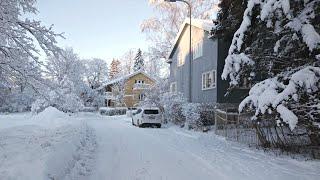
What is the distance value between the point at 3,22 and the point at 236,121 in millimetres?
11897

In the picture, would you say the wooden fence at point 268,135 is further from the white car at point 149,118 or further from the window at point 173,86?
the window at point 173,86

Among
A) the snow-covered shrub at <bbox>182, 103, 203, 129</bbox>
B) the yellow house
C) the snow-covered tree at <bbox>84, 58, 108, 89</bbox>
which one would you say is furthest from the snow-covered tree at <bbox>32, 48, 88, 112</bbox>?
the snow-covered tree at <bbox>84, 58, 108, 89</bbox>

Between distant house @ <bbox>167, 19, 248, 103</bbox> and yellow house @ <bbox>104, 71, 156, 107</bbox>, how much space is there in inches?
1232

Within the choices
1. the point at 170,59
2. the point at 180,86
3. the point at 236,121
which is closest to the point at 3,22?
the point at 236,121

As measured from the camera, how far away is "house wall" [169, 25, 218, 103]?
29953 millimetres

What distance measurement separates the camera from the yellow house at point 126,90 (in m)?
71.1

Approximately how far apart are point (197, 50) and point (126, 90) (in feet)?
138

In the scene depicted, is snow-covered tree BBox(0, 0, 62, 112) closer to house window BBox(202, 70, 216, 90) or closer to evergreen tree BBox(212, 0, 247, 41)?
evergreen tree BBox(212, 0, 247, 41)

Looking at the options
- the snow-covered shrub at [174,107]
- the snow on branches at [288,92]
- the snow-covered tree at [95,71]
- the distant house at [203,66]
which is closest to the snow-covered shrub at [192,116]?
the snow-covered shrub at [174,107]

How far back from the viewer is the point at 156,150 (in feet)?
47.8

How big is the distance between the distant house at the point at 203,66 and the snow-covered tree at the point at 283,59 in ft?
36.7

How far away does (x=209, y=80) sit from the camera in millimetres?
31047

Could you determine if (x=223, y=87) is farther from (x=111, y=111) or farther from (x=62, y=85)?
(x=111, y=111)

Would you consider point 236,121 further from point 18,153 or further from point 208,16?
point 208,16
